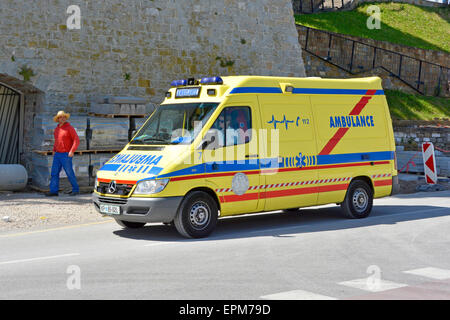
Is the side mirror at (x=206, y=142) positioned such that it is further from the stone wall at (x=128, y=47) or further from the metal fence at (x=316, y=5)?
the metal fence at (x=316, y=5)

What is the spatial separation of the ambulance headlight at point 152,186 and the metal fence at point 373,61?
2147cm

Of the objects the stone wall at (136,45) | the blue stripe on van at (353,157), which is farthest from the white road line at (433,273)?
the stone wall at (136,45)

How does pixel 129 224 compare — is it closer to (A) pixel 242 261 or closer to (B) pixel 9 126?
(A) pixel 242 261

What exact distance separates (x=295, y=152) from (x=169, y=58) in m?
9.95

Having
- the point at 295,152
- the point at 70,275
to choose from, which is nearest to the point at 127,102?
the point at 295,152

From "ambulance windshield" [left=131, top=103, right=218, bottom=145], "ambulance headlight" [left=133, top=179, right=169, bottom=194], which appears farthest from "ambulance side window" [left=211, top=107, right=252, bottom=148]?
"ambulance headlight" [left=133, top=179, right=169, bottom=194]

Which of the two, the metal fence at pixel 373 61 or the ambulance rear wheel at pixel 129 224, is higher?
the metal fence at pixel 373 61

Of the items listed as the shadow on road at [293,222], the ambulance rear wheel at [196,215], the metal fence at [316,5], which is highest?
the metal fence at [316,5]

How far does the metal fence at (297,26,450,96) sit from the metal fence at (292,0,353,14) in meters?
8.53

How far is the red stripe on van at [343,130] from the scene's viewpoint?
1197 cm

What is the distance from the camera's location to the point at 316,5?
4209cm

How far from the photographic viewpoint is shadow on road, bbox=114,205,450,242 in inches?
430

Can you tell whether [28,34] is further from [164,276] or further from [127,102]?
[164,276]

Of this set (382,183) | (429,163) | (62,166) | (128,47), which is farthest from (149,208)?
(429,163)
